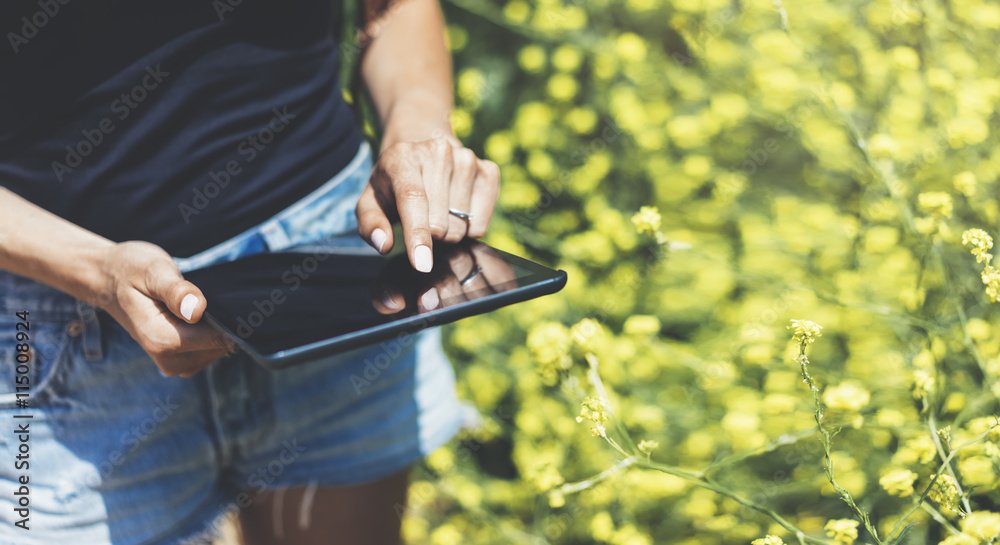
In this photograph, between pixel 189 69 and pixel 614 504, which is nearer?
pixel 189 69

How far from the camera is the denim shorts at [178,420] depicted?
2.15 ft

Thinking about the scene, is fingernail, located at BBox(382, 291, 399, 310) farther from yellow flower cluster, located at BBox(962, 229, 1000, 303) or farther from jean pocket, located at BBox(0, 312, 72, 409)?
yellow flower cluster, located at BBox(962, 229, 1000, 303)

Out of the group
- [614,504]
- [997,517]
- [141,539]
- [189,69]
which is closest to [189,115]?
[189,69]

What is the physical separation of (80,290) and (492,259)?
0.38m

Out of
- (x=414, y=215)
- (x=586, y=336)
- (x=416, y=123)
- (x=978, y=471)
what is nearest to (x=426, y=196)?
(x=414, y=215)

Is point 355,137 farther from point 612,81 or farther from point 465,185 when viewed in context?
point 612,81

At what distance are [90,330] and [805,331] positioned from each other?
67 centimetres

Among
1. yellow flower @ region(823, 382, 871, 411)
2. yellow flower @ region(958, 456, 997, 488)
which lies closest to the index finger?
yellow flower @ region(823, 382, 871, 411)

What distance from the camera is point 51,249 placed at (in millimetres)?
594

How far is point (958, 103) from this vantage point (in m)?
1.07

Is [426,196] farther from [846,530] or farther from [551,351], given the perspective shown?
[846,530]

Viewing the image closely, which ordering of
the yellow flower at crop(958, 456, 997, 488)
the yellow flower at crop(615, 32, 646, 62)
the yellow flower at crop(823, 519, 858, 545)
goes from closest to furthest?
the yellow flower at crop(823, 519, 858, 545)
the yellow flower at crop(958, 456, 997, 488)
the yellow flower at crop(615, 32, 646, 62)

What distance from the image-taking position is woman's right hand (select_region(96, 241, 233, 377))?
22.1 inches

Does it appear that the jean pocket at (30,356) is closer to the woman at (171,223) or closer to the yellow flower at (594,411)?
the woman at (171,223)
